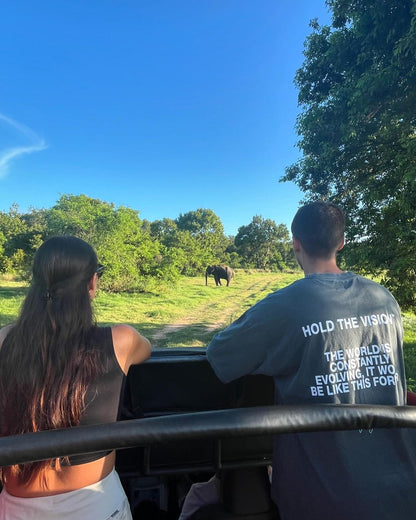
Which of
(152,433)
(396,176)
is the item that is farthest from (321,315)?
(396,176)

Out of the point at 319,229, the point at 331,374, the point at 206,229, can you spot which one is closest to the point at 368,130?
the point at 319,229

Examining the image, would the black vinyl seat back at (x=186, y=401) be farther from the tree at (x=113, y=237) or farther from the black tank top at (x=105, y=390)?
the tree at (x=113, y=237)

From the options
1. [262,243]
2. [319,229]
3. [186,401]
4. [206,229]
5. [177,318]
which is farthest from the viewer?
[206,229]

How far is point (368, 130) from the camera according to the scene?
4941mm

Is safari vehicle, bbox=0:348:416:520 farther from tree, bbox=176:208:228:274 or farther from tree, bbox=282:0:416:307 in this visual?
tree, bbox=176:208:228:274

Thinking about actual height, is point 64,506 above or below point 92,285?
below

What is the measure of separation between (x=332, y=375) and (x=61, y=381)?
2.95ft

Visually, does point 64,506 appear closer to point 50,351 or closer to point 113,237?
point 50,351

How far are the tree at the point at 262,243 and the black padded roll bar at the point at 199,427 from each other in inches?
1429

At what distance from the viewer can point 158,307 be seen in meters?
10.5

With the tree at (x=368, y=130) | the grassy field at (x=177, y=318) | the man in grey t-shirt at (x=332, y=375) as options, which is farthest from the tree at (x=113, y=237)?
the man in grey t-shirt at (x=332, y=375)

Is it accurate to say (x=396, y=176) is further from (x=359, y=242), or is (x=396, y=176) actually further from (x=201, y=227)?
(x=201, y=227)

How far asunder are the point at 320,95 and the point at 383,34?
139 cm

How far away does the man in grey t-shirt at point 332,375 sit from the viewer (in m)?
0.91
